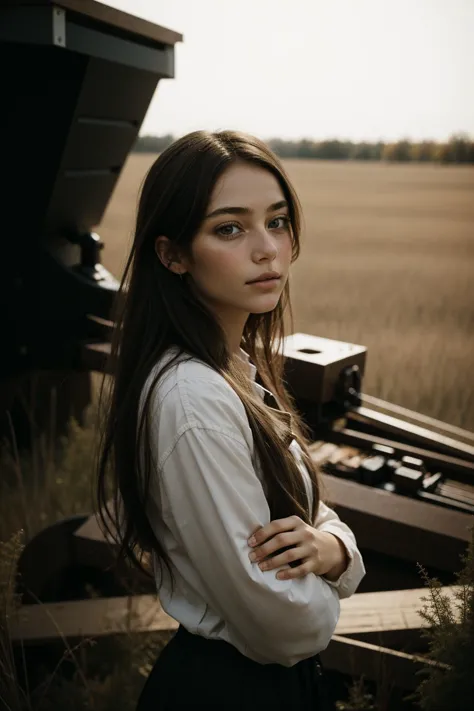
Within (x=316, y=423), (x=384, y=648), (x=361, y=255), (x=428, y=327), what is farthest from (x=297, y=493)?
(x=361, y=255)

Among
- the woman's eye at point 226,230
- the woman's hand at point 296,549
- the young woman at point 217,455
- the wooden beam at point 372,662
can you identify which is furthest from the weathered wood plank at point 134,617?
the woman's eye at point 226,230

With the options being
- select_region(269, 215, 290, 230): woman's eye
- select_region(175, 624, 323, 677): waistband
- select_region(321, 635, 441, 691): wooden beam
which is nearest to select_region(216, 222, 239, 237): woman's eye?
select_region(269, 215, 290, 230): woman's eye

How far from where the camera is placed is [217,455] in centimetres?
104

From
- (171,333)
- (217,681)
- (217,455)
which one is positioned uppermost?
(171,333)

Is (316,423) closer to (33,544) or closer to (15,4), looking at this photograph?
(33,544)

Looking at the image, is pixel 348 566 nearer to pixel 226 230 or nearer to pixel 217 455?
pixel 217 455

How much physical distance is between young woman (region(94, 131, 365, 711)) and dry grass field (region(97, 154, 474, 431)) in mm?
280

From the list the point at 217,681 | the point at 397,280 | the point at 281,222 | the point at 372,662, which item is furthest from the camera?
the point at 397,280

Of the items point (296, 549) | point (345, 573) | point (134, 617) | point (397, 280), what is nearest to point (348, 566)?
point (345, 573)

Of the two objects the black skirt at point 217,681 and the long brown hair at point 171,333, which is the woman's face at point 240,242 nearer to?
the long brown hair at point 171,333

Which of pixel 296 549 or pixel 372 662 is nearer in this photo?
pixel 296 549

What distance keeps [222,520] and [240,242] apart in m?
0.50

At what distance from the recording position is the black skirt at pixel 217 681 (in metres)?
1.21

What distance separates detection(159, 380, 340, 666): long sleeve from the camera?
1.03 metres
